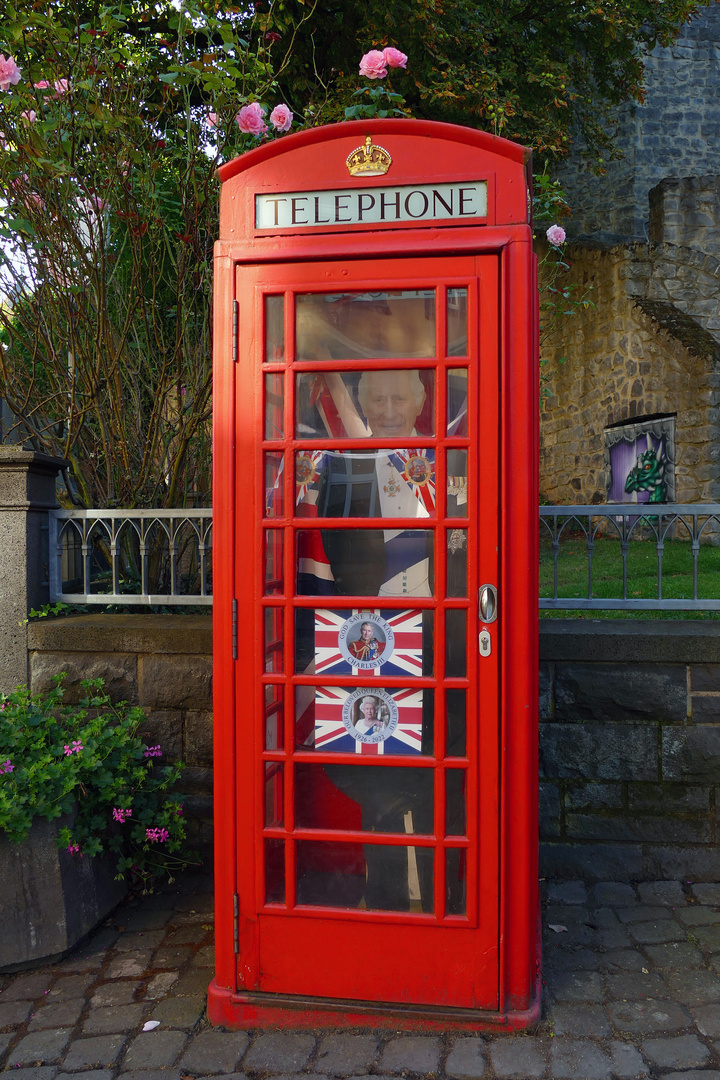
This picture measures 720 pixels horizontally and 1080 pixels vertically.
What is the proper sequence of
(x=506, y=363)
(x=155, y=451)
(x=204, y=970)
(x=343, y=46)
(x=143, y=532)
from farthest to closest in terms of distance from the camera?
(x=343, y=46)
(x=155, y=451)
(x=143, y=532)
(x=204, y=970)
(x=506, y=363)

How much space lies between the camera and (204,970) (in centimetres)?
300

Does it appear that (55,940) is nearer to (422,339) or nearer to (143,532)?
(143,532)

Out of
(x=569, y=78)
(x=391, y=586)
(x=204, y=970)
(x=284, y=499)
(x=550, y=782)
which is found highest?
(x=569, y=78)

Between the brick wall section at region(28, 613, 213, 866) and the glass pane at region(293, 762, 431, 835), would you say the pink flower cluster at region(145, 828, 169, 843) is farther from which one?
the glass pane at region(293, 762, 431, 835)

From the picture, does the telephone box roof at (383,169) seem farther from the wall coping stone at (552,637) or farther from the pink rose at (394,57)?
the wall coping stone at (552,637)

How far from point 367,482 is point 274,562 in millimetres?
430

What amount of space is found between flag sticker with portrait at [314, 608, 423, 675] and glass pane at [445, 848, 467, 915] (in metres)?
0.63

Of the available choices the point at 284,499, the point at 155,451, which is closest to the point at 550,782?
the point at 284,499

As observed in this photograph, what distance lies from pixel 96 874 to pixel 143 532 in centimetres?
165

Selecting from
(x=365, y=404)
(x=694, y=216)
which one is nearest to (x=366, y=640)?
(x=365, y=404)

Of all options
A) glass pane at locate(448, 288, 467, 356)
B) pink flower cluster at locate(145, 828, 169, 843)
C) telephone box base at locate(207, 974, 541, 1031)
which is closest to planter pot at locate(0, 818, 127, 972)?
pink flower cluster at locate(145, 828, 169, 843)

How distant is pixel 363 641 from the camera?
8.71ft

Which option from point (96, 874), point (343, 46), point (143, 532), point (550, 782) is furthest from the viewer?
point (343, 46)

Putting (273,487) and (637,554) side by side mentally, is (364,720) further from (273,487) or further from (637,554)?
(637,554)
